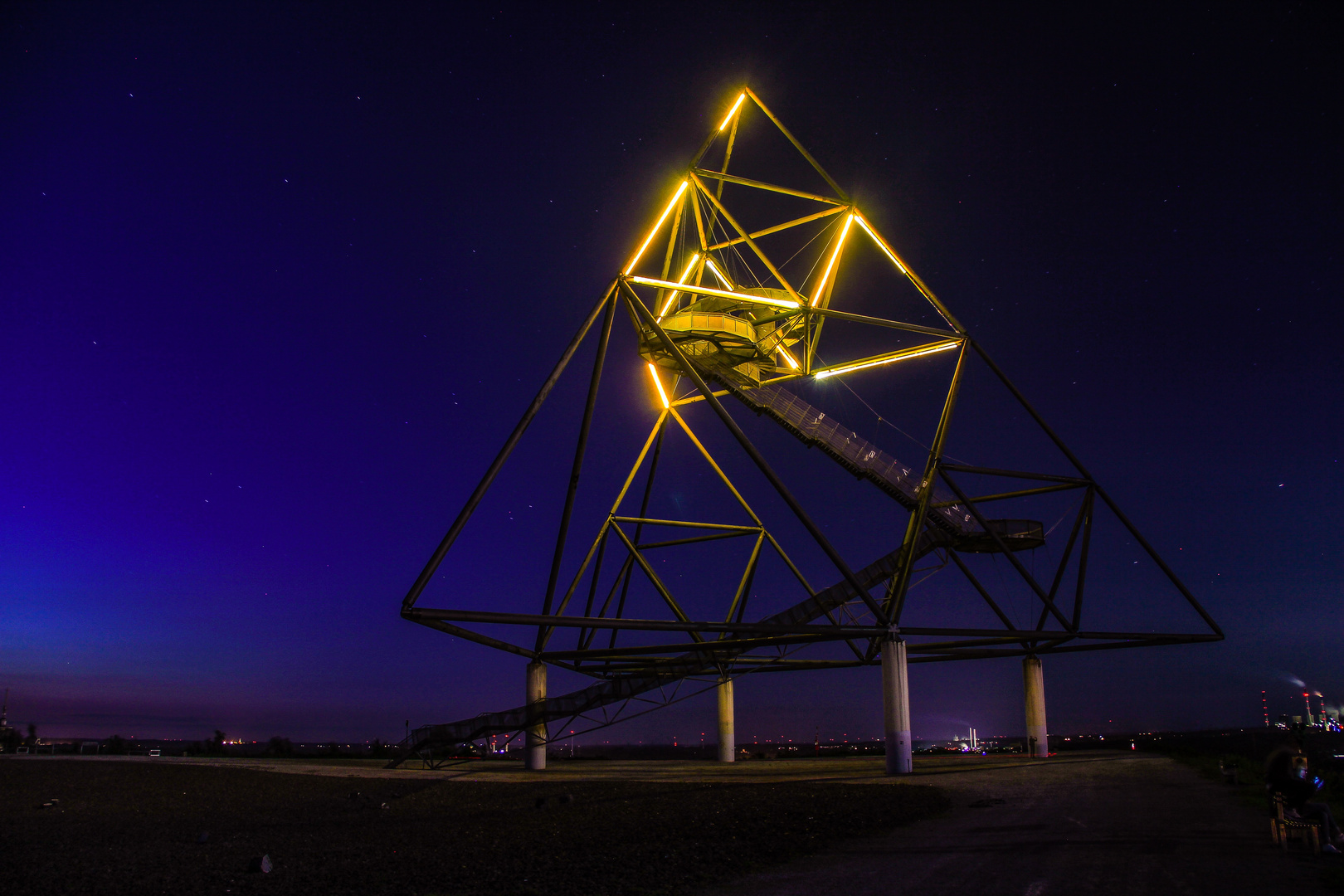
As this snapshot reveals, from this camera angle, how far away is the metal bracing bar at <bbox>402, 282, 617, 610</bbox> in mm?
18719

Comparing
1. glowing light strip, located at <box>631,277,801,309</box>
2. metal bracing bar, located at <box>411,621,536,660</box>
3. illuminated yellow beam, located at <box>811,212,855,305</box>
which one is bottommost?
metal bracing bar, located at <box>411,621,536,660</box>

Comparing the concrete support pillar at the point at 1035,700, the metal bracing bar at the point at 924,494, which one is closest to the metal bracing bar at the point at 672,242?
the metal bracing bar at the point at 924,494

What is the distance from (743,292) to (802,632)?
10.0 m

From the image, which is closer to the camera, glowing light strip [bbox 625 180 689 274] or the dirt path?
the dirt path

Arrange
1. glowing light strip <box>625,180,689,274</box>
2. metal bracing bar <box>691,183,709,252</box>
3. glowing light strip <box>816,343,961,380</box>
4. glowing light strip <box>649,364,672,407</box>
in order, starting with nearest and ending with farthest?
glowing light strip <box>625,180,689,274</box>, metal bracing bar <box>691,183,709,252</box>, glowing light strip <box>816,343,961,380</box>, glowing light strip <box>649,364,672,407</box>

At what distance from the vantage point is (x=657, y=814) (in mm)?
13797

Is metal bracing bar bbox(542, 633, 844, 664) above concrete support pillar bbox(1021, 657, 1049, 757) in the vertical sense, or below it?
above

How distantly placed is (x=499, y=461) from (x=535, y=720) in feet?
39.1

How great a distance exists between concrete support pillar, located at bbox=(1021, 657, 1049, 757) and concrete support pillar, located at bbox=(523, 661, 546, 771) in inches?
743

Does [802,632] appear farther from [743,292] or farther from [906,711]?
[743,292]

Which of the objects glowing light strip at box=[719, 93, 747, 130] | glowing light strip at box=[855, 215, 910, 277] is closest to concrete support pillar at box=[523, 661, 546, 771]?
glowing light strip at box=[855, 215, 910, 277]

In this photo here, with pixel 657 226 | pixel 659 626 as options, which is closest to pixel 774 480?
pixel 659 626

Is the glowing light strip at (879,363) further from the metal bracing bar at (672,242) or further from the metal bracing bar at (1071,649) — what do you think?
the metal bracing bar at (1071,649)

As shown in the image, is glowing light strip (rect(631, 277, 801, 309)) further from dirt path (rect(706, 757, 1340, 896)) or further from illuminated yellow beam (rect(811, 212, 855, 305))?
dirt path (rect(706, 757, 1340, 896))
